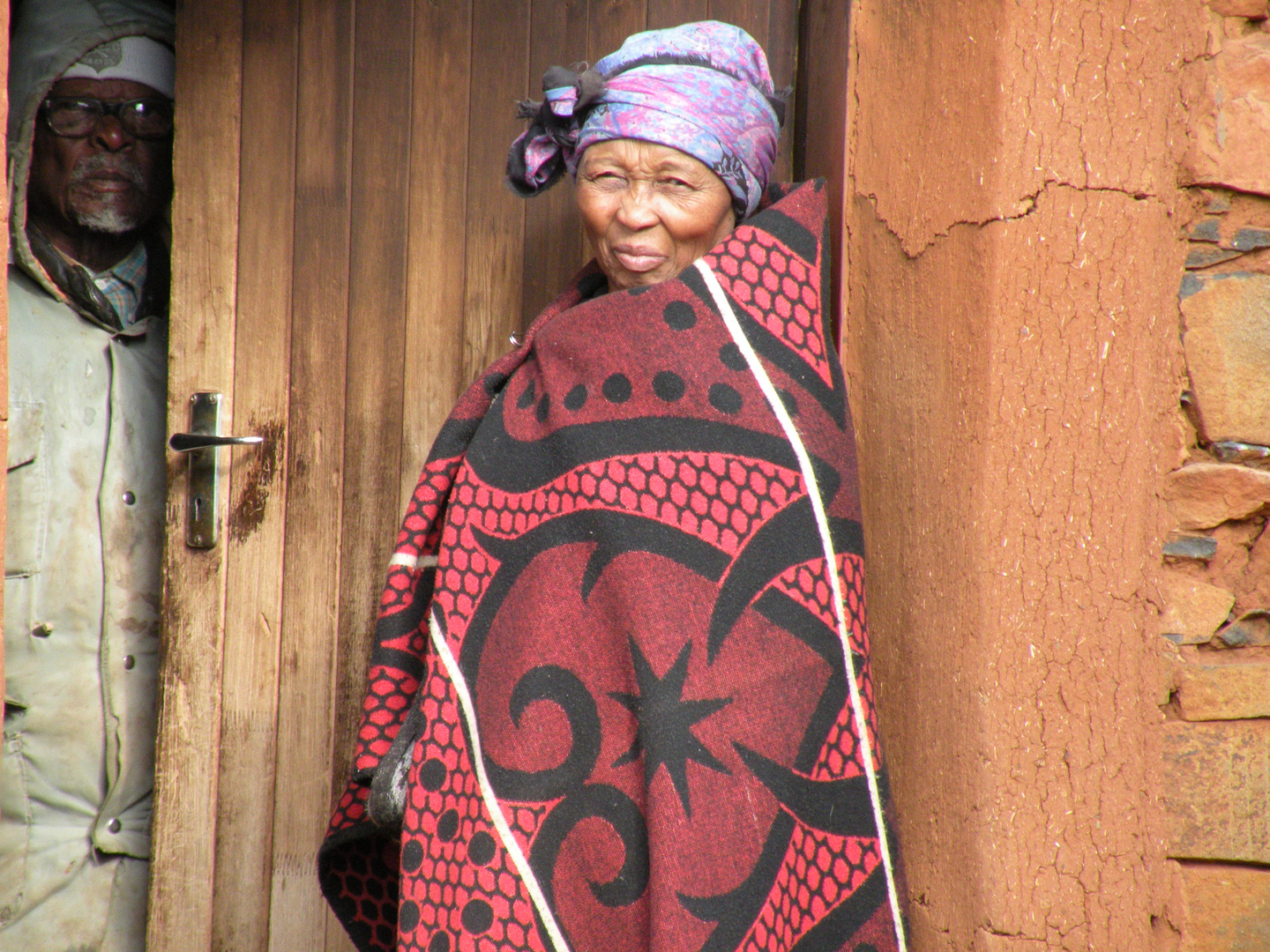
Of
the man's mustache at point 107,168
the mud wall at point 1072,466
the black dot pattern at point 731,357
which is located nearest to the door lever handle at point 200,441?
the man's mustache at point 107,168

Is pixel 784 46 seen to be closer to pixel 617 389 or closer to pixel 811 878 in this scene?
pixel 617 389

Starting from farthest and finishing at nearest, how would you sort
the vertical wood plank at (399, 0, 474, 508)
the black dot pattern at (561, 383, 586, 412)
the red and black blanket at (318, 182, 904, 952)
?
1. the vertical wood plank at (399, 0, 474, 508)
2. the black dot pattern at (561, 383, 586, 412)
3. the red and black blanket at (318, 182, 904, 952)

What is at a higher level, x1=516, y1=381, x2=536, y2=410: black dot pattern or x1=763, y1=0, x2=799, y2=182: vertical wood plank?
x1=763, y1=0, x2=799, y2=182: vertical wood plank

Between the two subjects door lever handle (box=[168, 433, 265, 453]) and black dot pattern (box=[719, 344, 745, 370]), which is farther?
door lever handle (box=[168, 433, 265, 453])

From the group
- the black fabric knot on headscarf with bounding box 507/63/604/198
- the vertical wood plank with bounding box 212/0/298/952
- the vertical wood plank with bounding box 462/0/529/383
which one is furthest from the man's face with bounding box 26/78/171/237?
the black fabric knot on headscarf with bounding box 507/63/604/198

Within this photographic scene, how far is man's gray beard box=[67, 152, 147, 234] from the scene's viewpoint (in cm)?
195

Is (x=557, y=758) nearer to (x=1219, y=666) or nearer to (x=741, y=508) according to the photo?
(x=741, y=508)

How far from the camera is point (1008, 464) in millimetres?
1199

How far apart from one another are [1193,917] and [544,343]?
1.11m

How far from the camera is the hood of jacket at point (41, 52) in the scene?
1.88 metres

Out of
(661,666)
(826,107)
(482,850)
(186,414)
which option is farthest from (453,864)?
(826,107)

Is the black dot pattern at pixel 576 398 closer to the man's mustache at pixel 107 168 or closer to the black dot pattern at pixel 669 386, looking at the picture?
the black dot pattern at pixel 669 386

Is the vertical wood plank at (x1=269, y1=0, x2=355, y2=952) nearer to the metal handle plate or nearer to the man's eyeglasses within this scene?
the metal handle plate

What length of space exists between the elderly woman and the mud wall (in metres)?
0.15
